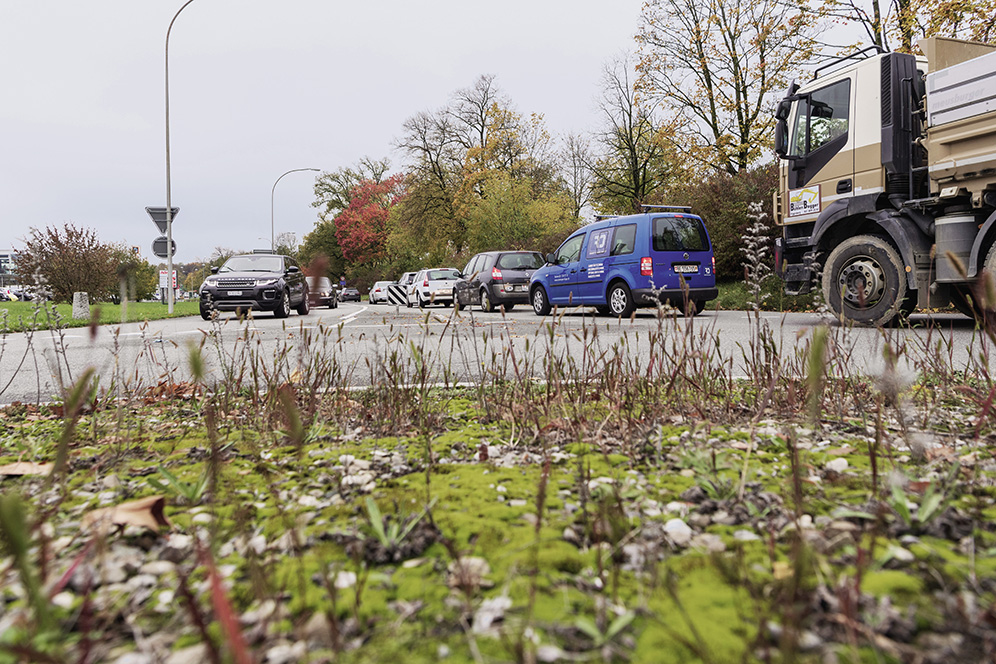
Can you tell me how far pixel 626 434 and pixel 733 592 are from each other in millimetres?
1158

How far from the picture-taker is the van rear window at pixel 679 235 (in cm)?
1334

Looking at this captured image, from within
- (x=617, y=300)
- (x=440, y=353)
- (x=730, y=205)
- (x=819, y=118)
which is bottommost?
(x=440, y=353)

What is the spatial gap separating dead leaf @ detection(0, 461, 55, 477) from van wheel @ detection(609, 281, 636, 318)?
12.3 meters

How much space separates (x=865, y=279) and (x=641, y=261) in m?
4.90

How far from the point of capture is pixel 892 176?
8695mm

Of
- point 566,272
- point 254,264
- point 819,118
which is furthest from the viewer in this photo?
point 254,264

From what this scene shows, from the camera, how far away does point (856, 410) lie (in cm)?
295

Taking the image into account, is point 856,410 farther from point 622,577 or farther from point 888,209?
point 888,209

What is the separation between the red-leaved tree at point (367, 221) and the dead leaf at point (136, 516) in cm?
6626

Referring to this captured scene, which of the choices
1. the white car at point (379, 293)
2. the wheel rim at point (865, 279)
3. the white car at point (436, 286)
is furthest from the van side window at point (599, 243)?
the white car at point (379, 293)

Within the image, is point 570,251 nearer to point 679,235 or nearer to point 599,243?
point 599,243

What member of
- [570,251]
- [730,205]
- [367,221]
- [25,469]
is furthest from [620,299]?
[367,221]

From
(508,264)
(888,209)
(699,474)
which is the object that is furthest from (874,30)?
(699,474)

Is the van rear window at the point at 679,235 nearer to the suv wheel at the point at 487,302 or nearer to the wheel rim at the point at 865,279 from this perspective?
the wheel rim at the point at 865,279
